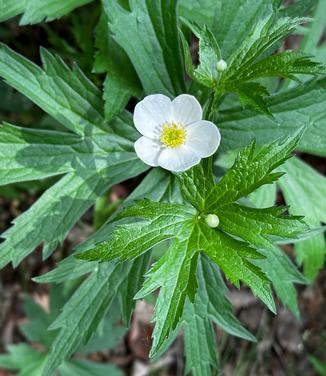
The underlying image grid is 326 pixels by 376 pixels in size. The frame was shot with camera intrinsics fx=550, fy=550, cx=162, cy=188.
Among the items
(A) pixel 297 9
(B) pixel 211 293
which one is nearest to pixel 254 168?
(B) pixel 211 293

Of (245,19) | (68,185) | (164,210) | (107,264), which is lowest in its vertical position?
(107,264)

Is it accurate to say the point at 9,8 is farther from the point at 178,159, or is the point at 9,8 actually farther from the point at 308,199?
the point at 308,199

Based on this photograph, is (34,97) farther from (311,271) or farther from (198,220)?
(311,271)

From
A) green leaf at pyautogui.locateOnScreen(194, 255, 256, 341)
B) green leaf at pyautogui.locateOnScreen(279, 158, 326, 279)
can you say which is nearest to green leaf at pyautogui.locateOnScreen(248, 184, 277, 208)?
green leaf at pyautogui.locateOnScreen(279, 158, 326, 279)

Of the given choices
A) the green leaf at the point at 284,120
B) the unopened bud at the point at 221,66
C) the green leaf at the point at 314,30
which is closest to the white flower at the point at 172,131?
the unopened bud at the point at 221,66

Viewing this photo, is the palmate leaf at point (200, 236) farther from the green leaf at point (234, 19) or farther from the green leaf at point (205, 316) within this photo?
the green leaf at point (234, 19)

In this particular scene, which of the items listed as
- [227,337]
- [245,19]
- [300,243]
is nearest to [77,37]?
[245,19]
